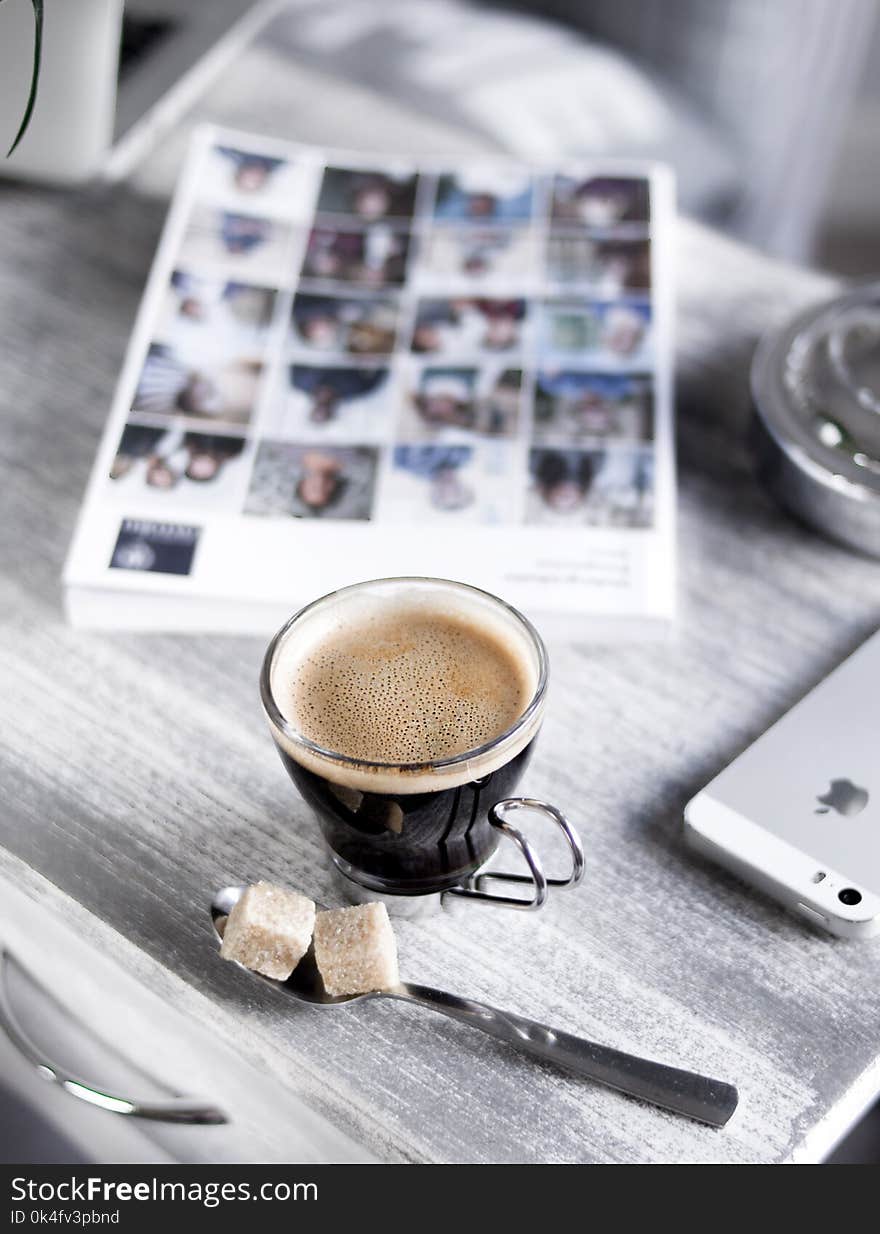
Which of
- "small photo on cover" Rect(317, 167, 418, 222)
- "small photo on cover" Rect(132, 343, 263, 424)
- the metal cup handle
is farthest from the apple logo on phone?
"small photo on cover" Rect(317, 167, 418, 222)

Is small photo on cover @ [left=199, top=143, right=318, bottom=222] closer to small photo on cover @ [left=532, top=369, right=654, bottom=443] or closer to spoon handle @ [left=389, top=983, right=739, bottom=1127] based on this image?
small photo on cover @ [left=532, top=369, right=654, bottom=443]

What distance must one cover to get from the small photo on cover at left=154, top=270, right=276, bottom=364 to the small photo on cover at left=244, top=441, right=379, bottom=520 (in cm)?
8

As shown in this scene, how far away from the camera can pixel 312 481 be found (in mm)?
618

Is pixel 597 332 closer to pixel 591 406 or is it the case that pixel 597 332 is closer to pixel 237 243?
pixel 591 406

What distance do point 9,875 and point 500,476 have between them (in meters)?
0.29

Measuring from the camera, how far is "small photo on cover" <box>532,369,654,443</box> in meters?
0.65

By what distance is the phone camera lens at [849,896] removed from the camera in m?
0.46

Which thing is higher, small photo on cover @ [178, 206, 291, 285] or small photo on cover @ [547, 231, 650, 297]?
small photo on cover @ [547, 231, 650, 297]

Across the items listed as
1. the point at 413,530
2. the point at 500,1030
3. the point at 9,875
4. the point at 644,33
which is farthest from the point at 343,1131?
the point at 644,33

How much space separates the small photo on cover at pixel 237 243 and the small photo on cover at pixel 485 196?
3.8 inches

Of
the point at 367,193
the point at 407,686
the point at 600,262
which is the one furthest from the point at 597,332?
the point at 407,686

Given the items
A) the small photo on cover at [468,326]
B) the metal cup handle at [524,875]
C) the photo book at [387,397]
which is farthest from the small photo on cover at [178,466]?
the metal cup handle at [524,875]

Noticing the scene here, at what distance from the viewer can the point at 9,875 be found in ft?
1.59

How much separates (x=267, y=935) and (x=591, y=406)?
1.10 ft
